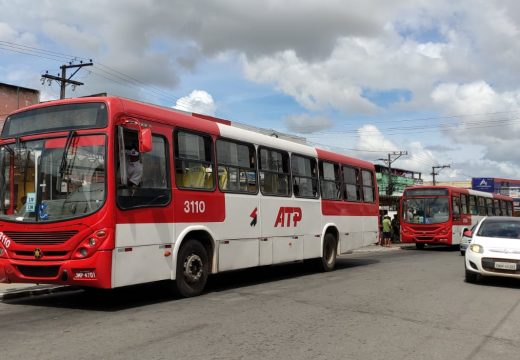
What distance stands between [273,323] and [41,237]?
3578 millimetres

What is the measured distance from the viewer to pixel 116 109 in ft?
25.9

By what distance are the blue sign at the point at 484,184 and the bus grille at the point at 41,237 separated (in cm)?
6793

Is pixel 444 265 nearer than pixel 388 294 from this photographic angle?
No

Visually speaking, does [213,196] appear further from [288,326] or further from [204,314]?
[288,326]

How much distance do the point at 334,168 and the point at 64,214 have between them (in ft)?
28.3

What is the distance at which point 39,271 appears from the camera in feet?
25.6

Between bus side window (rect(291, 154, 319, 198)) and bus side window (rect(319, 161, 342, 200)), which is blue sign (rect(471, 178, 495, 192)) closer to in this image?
bus side window (rect(319, 161, 342, 200))

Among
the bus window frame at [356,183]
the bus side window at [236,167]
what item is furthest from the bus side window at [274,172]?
the bus window frame at [356,183]

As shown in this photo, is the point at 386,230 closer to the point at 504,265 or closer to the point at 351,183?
the point at 351,183

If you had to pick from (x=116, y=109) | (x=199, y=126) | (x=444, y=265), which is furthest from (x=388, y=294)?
(x=444, y=265)

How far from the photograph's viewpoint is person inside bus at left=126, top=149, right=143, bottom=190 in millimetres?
7898

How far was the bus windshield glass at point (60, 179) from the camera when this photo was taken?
7656mm

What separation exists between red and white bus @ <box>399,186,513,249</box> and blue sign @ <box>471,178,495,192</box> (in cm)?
4466

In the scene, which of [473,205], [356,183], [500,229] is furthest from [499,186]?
[500,229]
